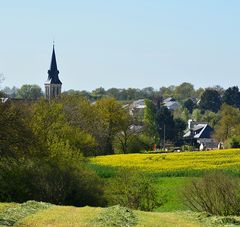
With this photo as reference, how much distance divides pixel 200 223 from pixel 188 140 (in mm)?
94856

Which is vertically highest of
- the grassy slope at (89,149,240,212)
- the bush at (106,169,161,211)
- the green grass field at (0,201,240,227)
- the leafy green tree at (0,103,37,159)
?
the leafy green tree at (0,103,37,159)

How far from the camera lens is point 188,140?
114312 millimetres

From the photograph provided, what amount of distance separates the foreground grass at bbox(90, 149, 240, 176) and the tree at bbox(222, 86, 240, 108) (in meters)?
103

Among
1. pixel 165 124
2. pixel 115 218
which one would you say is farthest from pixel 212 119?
pixel 115 218

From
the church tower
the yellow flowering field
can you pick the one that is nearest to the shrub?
the yellow flowering field

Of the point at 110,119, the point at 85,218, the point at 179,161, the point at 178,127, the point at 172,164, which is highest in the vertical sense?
the point at 110,119

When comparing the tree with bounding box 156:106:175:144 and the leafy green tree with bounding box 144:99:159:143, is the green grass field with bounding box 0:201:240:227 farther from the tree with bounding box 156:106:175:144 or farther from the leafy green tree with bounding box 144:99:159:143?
the tree with bounding box 156:106:175:144

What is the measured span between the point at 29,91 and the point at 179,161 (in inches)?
4881

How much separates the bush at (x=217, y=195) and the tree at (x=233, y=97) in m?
133

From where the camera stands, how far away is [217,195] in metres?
27.6

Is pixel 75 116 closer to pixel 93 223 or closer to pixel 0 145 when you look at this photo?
pixel 0 145

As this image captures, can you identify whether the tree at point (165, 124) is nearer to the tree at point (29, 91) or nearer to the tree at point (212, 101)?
the tree at point (212, 101)

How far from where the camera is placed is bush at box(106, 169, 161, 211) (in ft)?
104

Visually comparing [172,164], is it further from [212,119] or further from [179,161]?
[212,119]
